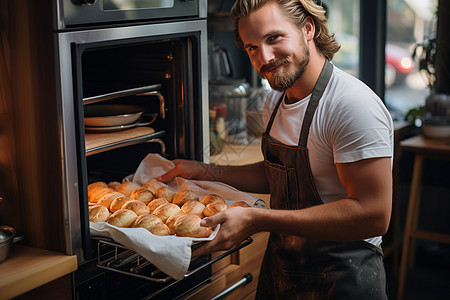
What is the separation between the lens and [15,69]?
4.55 feet

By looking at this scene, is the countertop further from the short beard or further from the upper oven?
the short beard

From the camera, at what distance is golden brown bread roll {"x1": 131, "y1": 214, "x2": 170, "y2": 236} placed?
142cm

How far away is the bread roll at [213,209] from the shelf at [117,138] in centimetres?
30

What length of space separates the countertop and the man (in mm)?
332

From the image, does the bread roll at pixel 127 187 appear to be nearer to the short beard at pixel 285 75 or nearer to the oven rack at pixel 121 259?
the oven rack at pixel 121 259

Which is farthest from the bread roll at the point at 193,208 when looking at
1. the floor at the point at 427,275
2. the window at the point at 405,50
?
the window at the point at 405,50

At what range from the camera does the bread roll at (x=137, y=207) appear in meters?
1.54

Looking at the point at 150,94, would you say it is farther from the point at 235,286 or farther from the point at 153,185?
the point at 235,286

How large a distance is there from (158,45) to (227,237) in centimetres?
72

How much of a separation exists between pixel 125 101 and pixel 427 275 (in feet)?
7.58

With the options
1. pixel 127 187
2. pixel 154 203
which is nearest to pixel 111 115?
pixel 127 187

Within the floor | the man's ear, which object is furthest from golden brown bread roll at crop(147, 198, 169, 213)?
the floor

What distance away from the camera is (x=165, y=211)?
60.3 inches

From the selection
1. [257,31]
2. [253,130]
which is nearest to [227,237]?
[257,31]
